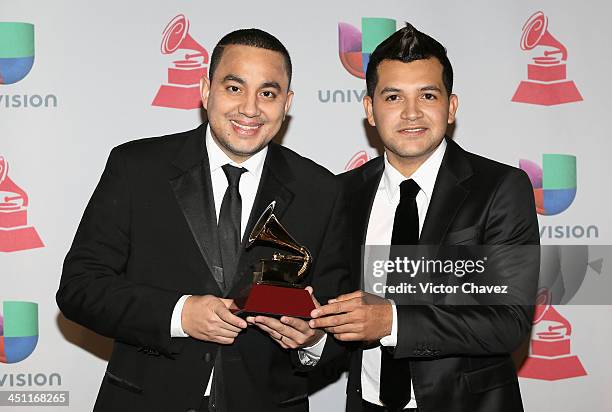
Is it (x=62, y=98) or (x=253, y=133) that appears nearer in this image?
(x=253, y=133)

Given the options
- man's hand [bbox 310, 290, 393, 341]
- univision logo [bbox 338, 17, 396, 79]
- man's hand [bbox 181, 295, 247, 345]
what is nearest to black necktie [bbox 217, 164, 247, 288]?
man's hand [bbox 181, 295, 247, 345]

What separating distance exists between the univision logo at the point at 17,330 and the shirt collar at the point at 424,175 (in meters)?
1.88

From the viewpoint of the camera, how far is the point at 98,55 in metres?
3.59

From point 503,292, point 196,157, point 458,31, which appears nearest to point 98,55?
point 196,157

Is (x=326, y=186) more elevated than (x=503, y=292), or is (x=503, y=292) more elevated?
(x=326, y=186)

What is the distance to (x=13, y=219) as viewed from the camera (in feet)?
11.7

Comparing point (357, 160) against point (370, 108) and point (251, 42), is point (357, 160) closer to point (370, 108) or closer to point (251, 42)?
point (370, 108)

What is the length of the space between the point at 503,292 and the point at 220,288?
37.5 inches

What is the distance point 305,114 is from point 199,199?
1.48m

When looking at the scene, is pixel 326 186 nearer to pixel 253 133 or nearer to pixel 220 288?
pixel 253 133

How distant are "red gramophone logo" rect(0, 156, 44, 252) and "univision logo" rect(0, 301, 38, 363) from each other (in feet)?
0.91

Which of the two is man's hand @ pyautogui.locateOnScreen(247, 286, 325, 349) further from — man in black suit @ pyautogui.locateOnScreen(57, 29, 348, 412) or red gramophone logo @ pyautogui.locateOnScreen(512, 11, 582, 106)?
red gramophone logo @ pyautogui.locateOnScreen(512, 11, 582, 106)

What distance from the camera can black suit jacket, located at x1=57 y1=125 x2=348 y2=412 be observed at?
2.16 meters

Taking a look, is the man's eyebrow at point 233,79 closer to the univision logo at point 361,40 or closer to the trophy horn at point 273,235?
the trophy horn at point 273,235
